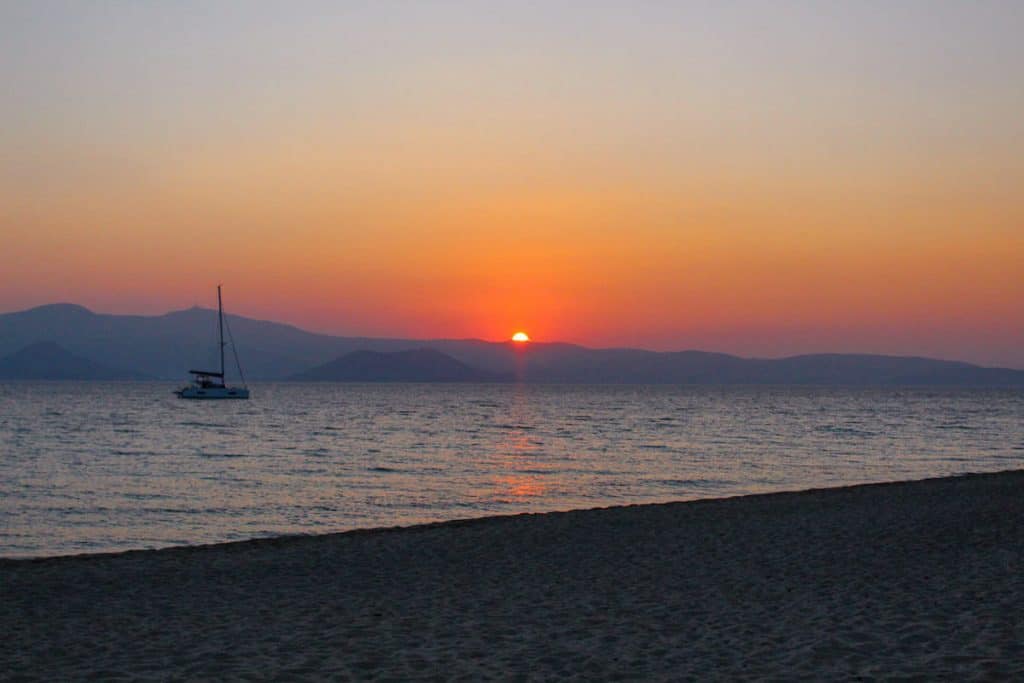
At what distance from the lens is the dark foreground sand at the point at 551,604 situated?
933 cm

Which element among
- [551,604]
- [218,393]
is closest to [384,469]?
[551,604]

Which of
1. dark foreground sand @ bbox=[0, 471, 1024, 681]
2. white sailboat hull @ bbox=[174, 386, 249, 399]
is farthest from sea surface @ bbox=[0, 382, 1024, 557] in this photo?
white sailboat hull @ bbox=[174, 386, 249, 399]

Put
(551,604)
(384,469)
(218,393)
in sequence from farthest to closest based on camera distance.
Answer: (218,393) < (384,469) < (551,604)

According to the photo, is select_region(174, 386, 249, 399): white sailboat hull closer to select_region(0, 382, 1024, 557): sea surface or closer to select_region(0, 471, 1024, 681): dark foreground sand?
select_region(0, 382, 1024, 557): sea surface

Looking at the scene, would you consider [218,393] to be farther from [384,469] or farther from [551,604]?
[551,604]

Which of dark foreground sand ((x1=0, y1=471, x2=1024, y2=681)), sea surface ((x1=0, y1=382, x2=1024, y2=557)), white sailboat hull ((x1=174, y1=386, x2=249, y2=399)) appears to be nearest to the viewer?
dark foreground sand ((x1=0, y1=471, x2=1024, y2=681))

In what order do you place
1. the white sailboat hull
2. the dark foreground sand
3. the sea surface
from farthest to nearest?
the white sailboat hull
the sea surface
the dark foreground sand

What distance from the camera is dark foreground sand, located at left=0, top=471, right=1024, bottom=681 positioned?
30.6ft

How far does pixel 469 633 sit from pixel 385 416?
3449 inches

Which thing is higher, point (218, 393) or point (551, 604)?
point (218, 393)

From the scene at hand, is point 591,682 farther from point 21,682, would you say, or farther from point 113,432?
point 113,432

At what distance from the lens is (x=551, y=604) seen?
12.5m

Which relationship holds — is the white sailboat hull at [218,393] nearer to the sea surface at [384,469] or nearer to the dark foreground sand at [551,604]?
the sea surface at [384,469]

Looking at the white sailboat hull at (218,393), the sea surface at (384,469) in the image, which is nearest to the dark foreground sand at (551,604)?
the sea surface at (384,469)
